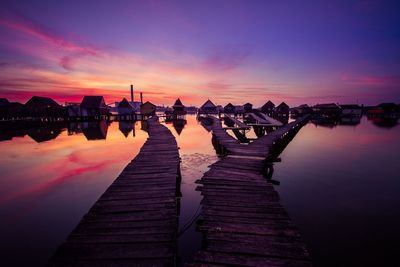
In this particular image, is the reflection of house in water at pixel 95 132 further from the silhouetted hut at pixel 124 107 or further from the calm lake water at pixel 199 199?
the silhouetted hut at pixel 124 107

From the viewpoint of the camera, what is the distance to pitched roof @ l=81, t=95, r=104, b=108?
58312mm

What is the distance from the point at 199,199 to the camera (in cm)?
988

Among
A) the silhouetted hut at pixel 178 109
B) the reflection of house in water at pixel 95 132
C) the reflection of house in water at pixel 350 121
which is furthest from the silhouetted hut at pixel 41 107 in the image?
the reflection of house in water at pixel 350 121

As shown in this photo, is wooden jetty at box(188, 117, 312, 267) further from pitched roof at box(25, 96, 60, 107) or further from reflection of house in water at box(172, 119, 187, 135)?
pitched roof at box(25, 96, 60, 107)

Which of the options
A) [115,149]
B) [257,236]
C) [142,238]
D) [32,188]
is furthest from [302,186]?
[115,149]

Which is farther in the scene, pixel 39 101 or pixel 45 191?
pixel 39 101

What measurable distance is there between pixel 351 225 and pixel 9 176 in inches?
673

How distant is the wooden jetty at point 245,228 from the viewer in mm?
4273

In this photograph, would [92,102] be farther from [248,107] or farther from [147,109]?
[248,107]

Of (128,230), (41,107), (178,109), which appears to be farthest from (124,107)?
(128,230)

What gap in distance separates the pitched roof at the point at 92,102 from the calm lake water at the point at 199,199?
→ 40514 millimetres

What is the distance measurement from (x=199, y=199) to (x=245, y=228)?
4.78 metres

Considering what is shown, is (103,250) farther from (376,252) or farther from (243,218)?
(376,252)

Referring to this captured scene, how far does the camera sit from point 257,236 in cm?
496
